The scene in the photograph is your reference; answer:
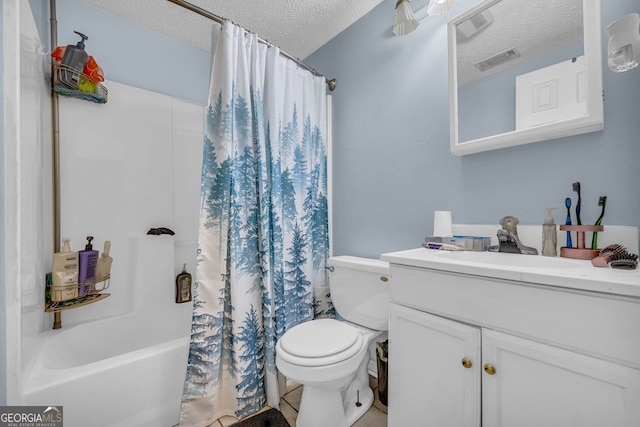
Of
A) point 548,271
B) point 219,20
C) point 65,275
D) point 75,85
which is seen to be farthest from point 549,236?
point 75,85

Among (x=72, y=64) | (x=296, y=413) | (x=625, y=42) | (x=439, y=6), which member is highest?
(x=439, y=6)

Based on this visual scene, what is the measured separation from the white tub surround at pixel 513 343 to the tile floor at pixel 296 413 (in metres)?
0.34

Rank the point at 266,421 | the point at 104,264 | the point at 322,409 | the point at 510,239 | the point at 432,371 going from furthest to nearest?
the point at 104,264
the point at 266,421
the point at 322,409
the point at 510,239
the point at 432,371

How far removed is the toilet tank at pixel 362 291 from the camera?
1362mm

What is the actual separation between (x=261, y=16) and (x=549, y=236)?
206 cm

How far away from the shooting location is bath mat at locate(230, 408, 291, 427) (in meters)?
1.31

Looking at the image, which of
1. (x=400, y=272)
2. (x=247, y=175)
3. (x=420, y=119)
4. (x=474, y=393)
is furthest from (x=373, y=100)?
(x=474, y=393)

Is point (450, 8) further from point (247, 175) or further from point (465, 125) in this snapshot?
point (247, 175)

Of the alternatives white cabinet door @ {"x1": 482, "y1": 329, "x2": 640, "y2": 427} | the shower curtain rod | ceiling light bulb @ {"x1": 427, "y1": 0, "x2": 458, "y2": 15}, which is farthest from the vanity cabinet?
the shower curtain rod

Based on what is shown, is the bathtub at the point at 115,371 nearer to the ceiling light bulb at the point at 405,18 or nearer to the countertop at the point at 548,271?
the countertop at the point at 548,271

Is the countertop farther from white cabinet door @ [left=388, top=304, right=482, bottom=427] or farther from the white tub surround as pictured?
white cabinet door @ [left=388, top=304, right=482, bottom=427]

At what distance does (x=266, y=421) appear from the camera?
134 centimetres

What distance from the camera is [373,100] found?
172cm

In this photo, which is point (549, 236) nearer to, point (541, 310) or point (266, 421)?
point (541, 310)
